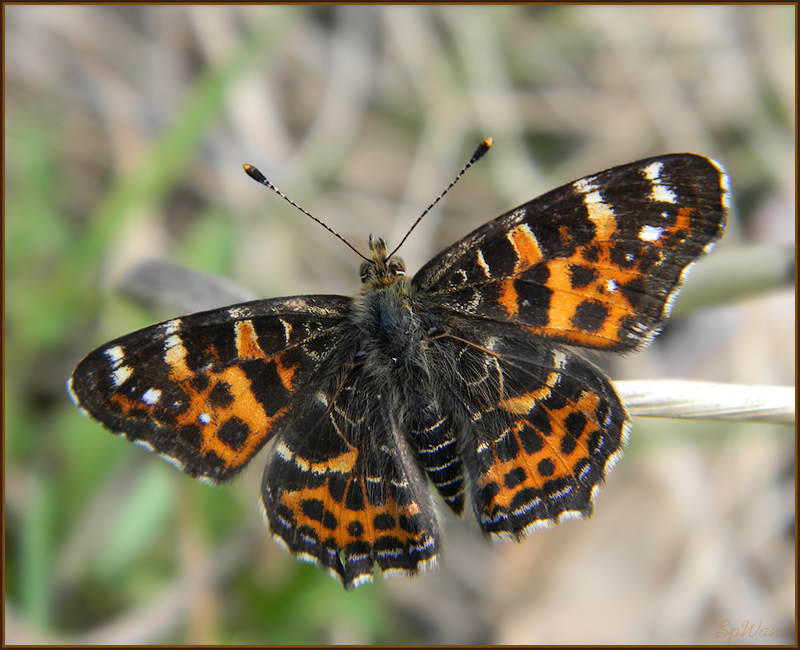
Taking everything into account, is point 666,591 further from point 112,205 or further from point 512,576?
point 112,205

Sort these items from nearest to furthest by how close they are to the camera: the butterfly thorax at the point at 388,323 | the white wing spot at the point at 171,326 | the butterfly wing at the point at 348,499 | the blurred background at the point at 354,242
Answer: the white wing spot at the point at 171,326, the butterfly wing at the point at 348,499, the butterfly thorax at the point at 388,323, the blurred background at the point at 354,242

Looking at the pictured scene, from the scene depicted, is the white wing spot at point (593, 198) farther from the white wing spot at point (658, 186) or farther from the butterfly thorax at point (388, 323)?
the butterfly thorax at point (388, 323)

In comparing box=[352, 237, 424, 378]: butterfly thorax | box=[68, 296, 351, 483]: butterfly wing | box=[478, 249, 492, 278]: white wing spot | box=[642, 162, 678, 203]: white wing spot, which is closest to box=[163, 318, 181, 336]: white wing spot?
box=[68, 296, 351, 483]: butterfly wing

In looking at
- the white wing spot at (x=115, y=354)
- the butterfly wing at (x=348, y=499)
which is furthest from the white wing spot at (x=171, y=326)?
the butterfly wing at (x=348, y=499)

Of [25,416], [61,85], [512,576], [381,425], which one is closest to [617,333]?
[381,425]

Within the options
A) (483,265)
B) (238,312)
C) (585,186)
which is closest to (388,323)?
(483,265)

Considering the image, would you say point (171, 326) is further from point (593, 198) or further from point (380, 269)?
point (593, 198)
